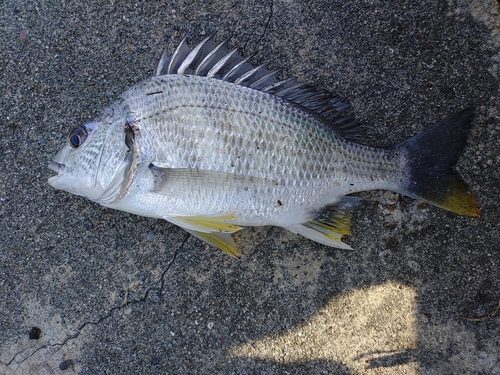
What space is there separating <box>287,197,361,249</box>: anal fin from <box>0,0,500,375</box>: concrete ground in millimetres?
158

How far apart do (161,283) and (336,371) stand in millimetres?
1148

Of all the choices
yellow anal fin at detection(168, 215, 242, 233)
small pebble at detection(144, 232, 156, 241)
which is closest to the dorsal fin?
yellow anal fin at detection(168, 215, 242, 233)

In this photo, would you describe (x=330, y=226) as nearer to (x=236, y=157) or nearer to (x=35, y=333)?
(x=236, y=157)

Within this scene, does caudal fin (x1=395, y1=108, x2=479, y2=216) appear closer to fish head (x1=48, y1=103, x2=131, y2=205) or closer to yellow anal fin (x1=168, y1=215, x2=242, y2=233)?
yellow anal fin (x1=168, y1=215, x2=242, y2=233)

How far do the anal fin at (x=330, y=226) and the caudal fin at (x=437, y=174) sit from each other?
343mm

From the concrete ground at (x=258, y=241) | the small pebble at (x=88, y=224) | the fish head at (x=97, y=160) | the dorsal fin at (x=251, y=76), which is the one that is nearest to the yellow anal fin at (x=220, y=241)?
the concrete ground at (x=258, y=241)

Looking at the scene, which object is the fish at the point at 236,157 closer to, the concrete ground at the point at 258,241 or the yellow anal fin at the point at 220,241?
the yellow anal fin at the point at 220,241

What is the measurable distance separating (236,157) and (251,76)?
0.49m

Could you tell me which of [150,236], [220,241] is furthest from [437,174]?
[150,236]

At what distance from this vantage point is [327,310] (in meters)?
2.23

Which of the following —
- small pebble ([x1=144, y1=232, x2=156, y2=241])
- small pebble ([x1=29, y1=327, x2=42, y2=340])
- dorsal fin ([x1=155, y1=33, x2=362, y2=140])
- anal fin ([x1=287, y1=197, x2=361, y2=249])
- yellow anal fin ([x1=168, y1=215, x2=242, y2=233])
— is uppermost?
dorsal fin ([x1=155, y1=33, x2=362, y2=140])

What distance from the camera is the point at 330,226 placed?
213 cm

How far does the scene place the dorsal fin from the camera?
2.06m

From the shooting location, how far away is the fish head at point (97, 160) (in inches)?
75.2
